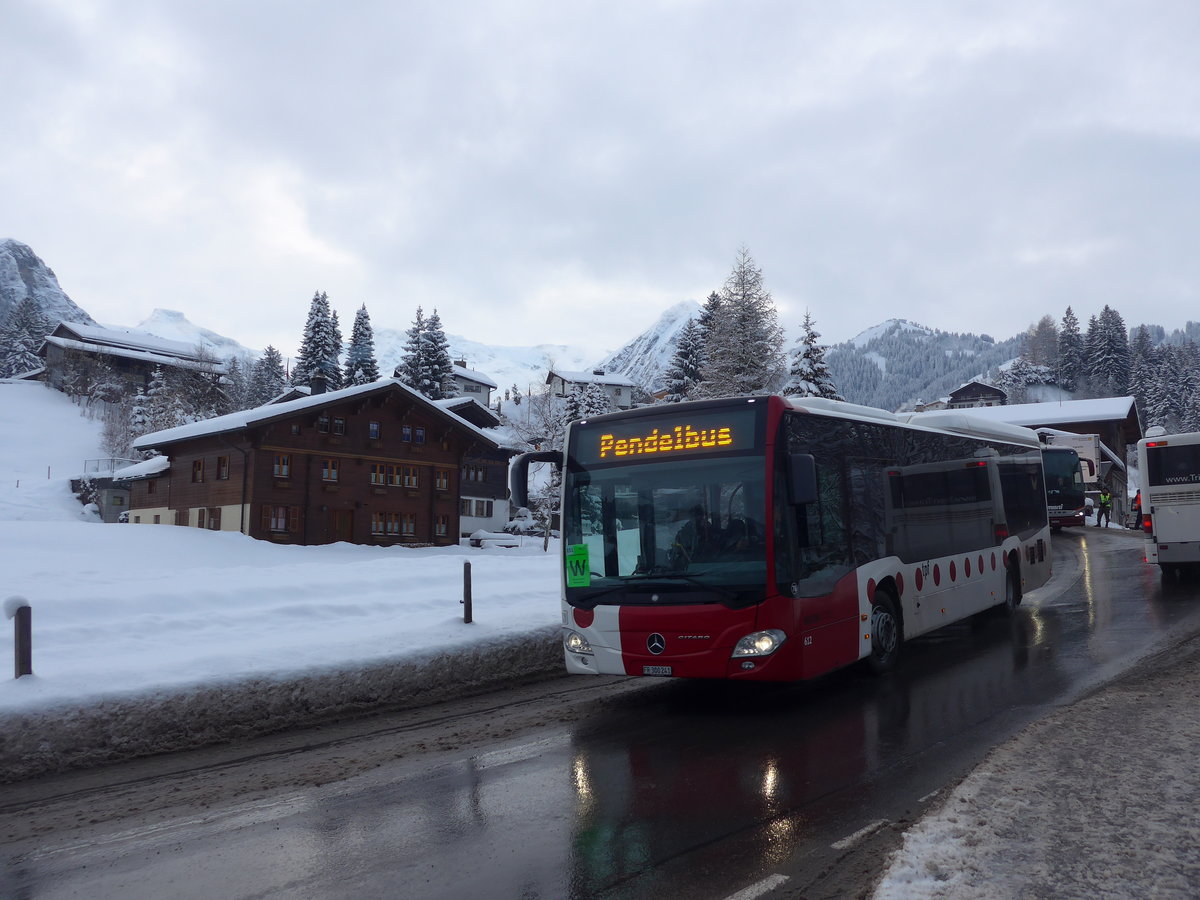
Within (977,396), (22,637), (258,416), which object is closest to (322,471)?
(258,416)

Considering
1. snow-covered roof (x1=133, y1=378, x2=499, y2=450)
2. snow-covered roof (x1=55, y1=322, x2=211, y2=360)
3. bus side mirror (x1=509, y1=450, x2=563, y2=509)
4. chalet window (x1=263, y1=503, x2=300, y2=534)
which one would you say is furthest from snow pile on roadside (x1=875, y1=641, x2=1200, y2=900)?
snow-covered roof (x1=55, y1=322, x2=211, y2=360)

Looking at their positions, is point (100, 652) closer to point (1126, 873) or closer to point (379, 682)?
point (379, 682)

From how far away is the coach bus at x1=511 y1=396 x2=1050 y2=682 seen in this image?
8023 millimetres

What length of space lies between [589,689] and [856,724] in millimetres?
3523

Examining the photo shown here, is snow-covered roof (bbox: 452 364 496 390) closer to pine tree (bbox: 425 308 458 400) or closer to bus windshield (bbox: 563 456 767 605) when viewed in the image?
pine tree (bbox: 425 308 458 400)

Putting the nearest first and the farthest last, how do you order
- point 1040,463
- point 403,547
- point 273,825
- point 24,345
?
point 273,825 < point 1040,463 < point 403,547 < point 24,345

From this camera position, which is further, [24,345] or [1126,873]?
[24,345]

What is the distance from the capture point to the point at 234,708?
906 centimetres

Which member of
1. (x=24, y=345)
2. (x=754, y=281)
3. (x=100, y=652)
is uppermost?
(x=24, y=345)

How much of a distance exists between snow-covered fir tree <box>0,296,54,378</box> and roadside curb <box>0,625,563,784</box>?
372 feet

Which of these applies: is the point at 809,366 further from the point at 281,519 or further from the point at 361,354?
the point at 361,354

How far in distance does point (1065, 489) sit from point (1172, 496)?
23.1 metres

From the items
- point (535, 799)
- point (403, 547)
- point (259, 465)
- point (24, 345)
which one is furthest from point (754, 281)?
point (24, 345)

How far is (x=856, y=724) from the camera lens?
25.9 feet
